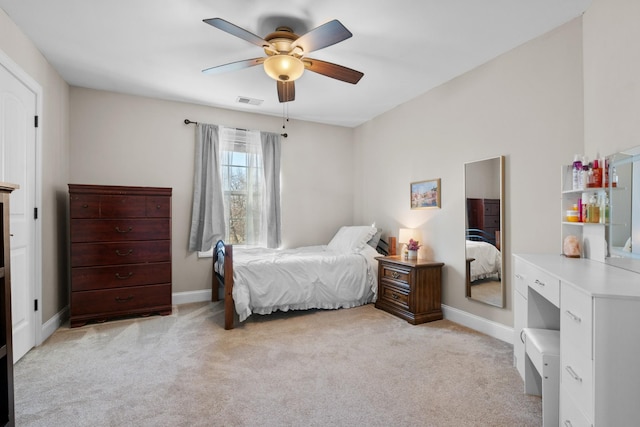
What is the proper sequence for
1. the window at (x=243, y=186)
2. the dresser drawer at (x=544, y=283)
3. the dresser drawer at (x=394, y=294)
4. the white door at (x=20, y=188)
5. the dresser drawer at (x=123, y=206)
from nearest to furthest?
1. the dresser drawer at (x=544, y=283)
2. the white door at (x=20, y=188)
3. the dresser drawer at (x=123, y=206)
4. the dresser drawer at (x=394, y=294)
5. the window at (x=243, y=186)

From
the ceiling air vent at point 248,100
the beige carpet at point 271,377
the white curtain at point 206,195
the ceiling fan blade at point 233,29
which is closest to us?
the beige carpet at point 271,377

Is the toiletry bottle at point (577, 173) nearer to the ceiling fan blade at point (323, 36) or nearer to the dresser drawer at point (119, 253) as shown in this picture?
the ceiling fan blade at point (323, 36)

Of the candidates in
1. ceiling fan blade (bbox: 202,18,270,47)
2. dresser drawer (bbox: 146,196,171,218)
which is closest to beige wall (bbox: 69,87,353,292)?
dresser drawer (bbox: 146,196,171,218)

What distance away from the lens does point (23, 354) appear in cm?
250

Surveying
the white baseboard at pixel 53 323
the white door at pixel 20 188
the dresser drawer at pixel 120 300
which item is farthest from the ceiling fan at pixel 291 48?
the white baseboard at pixel 53 323

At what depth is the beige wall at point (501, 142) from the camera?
8.07 feet

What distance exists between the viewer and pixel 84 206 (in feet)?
10.4

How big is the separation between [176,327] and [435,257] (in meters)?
2.86

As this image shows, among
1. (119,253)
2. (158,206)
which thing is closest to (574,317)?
(158,206)

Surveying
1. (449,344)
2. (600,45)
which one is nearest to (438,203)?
(449,344)

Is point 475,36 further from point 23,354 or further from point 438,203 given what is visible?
point 23,354

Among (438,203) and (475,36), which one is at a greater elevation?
(475,36)

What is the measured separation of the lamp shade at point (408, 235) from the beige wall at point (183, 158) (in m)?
1.42

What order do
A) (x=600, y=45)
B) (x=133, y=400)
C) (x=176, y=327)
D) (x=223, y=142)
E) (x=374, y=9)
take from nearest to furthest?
(x=133, y=400)
(x=600, y=45)
(x=374, y=9)
(x=176, y=327)
(x=223, y=142)
